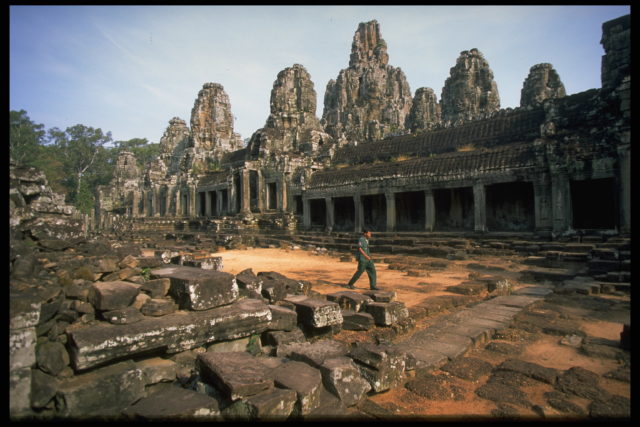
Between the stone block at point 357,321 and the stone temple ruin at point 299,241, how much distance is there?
29mm

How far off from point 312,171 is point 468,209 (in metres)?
9.44

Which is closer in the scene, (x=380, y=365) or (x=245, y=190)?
(x=380, y=365)

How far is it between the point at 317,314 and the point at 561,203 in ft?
35.9

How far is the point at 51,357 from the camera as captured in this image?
2.71 meters

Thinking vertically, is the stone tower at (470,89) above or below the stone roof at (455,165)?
above

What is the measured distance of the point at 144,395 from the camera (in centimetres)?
295

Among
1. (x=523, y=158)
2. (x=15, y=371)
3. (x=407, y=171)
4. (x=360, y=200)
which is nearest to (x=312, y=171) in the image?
(x=360, y=200)

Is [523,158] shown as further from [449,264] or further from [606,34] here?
[606,34]

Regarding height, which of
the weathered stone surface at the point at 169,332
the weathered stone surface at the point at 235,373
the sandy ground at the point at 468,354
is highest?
the weathered stone surface at the point at 169,332

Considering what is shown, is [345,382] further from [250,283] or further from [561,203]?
[561,203]

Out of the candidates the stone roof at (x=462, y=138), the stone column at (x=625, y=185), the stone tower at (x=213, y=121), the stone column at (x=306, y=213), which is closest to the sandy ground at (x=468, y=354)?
the stone column at (x=625, y=185)

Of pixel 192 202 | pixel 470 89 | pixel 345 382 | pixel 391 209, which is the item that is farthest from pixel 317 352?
pixel 470 89

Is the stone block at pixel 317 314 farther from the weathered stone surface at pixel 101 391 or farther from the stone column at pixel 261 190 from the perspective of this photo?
the stone column at pixel 261 190

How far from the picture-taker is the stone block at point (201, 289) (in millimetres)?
3742
